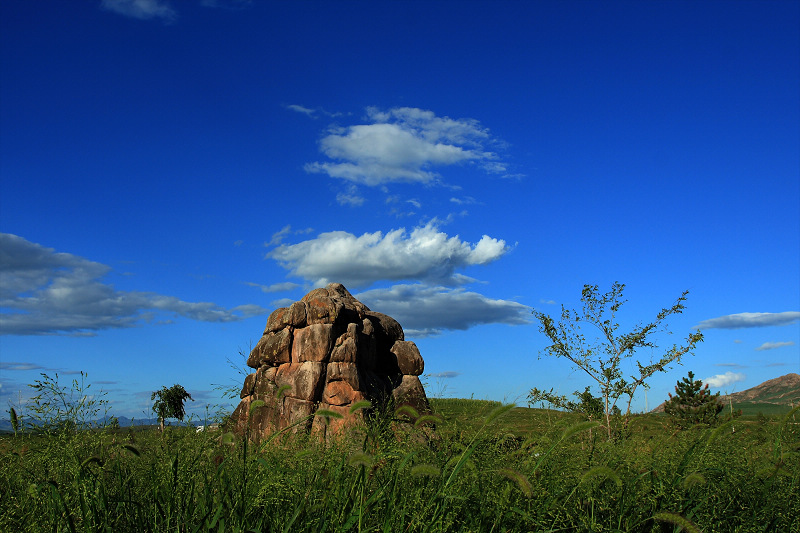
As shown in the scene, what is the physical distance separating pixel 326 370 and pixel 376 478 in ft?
63.4

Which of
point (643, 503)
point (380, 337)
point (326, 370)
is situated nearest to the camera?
point (643, 503)

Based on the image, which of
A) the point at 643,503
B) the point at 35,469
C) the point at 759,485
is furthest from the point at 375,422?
the point at 759,485

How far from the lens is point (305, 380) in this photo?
A: 22.8 meters

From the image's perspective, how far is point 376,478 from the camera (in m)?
4.45

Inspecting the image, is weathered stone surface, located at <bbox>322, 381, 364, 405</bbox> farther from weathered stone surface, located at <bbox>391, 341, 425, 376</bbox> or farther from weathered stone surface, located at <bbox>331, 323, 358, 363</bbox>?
weathered stone surface, located at <bbox>391, 341, 425, 376</bbox>

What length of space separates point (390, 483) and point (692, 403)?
1046 inches

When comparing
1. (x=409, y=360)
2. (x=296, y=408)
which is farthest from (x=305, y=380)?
(x=409, y=360)

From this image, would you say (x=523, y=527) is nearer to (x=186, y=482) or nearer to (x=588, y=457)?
(x=588, y=457)

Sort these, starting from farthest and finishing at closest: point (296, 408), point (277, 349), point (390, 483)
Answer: point (277, 349) → point (296, 408) → point (390, 483)

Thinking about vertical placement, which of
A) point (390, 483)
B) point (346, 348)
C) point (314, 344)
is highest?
point (314, 344)

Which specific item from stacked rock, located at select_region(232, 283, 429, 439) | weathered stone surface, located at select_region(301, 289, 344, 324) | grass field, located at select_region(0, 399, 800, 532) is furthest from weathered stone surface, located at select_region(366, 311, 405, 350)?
grass field, located at select_region(0, 399, 800, 532)

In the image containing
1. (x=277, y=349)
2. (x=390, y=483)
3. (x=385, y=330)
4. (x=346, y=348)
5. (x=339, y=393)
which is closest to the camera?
(x=390, y=483)

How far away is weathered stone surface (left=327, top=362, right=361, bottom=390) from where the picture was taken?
22672 millimetres

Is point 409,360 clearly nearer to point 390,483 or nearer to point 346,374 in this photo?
point 346,374
